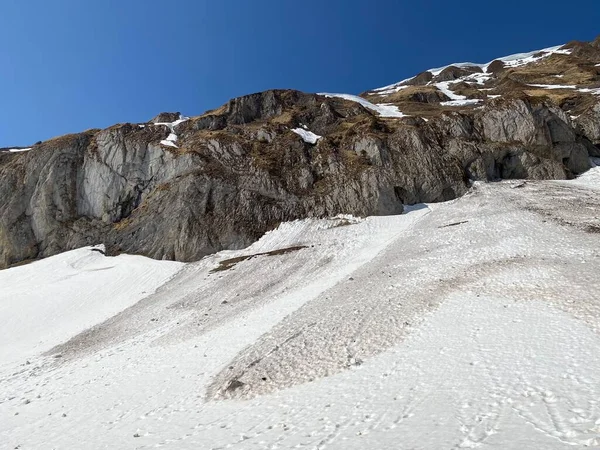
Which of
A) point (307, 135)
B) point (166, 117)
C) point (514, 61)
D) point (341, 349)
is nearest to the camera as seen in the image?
point (341, 349)

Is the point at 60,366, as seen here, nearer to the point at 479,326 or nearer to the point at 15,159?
the point at 479,326

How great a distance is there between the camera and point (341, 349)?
1630 cm

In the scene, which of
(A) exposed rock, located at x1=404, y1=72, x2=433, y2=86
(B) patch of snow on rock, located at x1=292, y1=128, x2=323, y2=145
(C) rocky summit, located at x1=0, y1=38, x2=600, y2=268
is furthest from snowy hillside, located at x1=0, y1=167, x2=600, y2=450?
(A) exposed rock, located at x1=404, y1=72, x2=433, y2=86

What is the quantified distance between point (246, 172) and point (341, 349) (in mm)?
45100

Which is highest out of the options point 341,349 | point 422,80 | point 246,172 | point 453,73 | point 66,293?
point 422,80

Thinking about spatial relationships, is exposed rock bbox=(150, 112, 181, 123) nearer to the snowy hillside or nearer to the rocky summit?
the rocky summit

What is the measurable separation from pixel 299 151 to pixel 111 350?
153 feet

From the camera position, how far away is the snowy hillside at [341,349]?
32.8 feet

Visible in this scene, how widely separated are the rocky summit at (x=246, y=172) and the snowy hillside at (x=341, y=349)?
14425mm

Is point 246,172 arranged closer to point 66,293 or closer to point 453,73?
point 66,293

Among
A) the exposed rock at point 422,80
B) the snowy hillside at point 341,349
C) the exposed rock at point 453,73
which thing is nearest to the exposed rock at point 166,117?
the snowy hillside at point 341,349

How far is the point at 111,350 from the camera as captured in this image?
2325 cm

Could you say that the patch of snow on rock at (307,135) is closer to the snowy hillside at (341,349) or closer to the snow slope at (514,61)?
the snowy hillside at (341,349)

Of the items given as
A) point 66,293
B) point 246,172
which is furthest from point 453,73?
point 66,293
